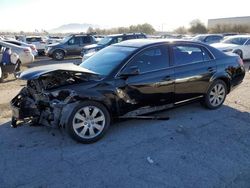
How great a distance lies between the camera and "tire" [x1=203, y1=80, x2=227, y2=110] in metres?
6.29

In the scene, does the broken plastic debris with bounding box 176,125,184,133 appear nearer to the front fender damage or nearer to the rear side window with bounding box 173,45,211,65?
the rear side window with bounding box 173,45,211,65

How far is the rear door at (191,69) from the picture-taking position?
575 centimetres

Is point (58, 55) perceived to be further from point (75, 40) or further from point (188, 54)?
point (188, 54)

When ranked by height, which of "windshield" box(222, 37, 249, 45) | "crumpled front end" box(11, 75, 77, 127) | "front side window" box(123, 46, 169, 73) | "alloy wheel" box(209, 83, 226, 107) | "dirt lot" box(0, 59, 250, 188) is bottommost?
"dirt lot" box(0, 59, 250, 188)

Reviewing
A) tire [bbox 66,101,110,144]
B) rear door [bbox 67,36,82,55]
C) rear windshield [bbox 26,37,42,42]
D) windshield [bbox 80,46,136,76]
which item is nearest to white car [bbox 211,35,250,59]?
rear door [bbox 67,36,82,55]

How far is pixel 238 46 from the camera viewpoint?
15.5m

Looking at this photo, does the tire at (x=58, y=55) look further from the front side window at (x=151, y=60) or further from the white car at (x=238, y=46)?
the front side window at (x=151, y=60)

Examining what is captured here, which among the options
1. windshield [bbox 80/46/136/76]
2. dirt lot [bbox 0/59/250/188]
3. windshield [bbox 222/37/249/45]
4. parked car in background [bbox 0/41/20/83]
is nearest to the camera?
dirt lot [bbox 0/59/250/188]

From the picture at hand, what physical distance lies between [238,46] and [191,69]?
1092 cm

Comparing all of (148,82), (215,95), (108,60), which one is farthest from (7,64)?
(215,95)

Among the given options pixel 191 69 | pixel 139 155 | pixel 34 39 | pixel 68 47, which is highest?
pixel 34 39

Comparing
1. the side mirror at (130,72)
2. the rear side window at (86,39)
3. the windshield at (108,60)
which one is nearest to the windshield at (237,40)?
the rear side window at (86,39)

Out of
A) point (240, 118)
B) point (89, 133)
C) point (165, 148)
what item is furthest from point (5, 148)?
point (240, 118)

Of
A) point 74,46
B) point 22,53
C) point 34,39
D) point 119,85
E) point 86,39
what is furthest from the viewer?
point 34,39
